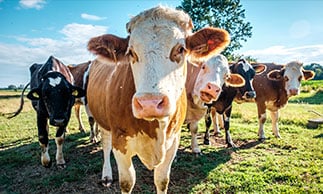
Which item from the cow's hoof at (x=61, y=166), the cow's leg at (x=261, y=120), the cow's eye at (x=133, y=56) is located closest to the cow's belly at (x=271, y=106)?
the cow's leg at (x=261, y=120)

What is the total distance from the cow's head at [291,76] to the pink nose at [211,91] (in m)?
3.74

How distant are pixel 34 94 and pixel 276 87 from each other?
20.2 ft

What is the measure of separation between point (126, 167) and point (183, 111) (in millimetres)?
954

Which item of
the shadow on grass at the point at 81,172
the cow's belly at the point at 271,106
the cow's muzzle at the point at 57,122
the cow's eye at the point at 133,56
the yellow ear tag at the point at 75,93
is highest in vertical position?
the cow's eye at the point at 133,56

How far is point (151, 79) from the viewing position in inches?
89.2

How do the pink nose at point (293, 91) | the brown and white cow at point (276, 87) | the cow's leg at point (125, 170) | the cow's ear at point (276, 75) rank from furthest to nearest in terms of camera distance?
the cow's ear at point (276, 75), the brown and white cow at point (276, 87), the pink nose at point (293, 91), the cow's leg at point (125, 170)

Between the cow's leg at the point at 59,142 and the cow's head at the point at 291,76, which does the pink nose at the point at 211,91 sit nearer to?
the cow's leg at the point at 59,142

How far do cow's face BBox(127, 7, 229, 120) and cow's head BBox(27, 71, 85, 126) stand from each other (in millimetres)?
2243

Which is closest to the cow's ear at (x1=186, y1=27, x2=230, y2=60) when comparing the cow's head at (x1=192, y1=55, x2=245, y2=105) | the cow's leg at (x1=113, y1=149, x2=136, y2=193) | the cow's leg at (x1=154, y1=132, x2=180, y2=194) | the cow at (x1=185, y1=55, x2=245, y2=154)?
the cow's leg at (x1=154, y1=132, x2=180, y2=194)

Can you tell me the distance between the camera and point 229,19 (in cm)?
2595

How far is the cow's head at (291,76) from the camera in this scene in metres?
7.57

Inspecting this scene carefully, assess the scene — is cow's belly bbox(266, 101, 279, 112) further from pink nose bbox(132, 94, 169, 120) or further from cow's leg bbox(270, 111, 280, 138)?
pink nose bbox(132, 94, 169, 120)

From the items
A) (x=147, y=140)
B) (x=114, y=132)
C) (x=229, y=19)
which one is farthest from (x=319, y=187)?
(x=229, y=19)

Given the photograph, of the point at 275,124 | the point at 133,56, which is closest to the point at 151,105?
the point at 133,56
